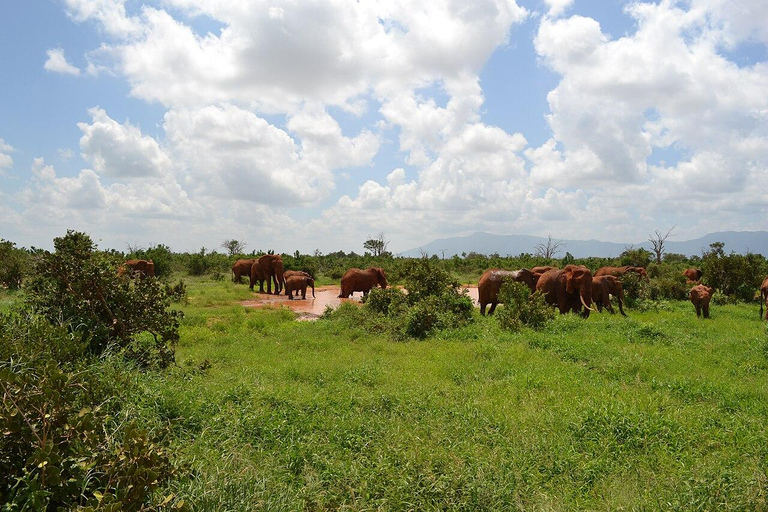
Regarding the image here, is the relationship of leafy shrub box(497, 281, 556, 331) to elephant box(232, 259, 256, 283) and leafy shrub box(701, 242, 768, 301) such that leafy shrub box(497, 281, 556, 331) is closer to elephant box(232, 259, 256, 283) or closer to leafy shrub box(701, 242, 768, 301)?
leafy shrub box(701, 242, 768, 301)

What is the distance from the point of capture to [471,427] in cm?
581

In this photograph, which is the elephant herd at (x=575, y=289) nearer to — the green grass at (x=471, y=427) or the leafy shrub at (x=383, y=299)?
the leafy shrub at (x=383, y=299)

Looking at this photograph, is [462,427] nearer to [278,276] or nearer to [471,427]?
[471,427]

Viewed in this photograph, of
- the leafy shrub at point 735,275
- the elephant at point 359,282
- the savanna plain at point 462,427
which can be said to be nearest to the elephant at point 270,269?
the elephant at point 359,282

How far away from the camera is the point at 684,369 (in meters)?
8.65

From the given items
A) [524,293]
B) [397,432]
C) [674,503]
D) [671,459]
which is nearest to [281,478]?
[397,432]

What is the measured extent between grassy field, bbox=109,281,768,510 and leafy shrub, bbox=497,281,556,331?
2.46 m

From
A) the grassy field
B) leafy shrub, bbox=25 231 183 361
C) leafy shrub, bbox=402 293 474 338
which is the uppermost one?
leafy shrub, bbox=25 231 183 361

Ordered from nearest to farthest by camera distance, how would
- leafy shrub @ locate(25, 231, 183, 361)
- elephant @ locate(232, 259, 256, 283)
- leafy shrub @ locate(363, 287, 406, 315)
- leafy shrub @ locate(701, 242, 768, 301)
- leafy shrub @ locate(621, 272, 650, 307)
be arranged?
leafy shrub @ locate(25, 231, 183, 361), leafy shrub @ locate(363, 287, 406, 315), leafy shrub @ locate(621, 272, 650, 307), leafy shrub @ locate(701, 242, 768, 301), elephant @ locate(232, 259, 256, 283)

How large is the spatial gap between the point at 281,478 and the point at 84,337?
4277mm

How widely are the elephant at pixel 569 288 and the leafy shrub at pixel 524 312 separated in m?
2.92

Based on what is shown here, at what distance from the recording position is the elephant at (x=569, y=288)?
16156 mm

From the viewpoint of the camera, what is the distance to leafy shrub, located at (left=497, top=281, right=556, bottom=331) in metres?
12.7

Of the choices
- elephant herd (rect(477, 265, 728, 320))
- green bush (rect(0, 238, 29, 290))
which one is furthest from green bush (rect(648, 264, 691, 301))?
green bush (rect(0, 238, 29, 290))
